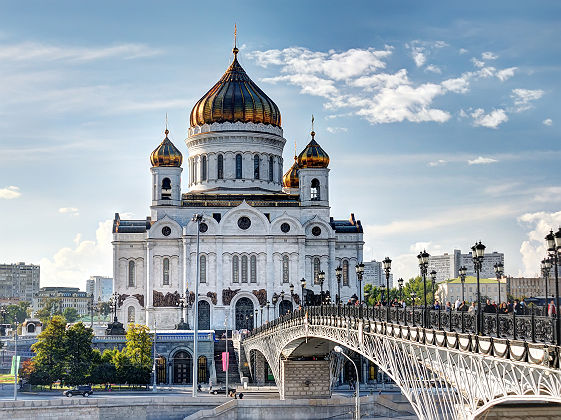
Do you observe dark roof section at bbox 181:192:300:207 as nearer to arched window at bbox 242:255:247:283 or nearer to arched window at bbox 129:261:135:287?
arched window at bbox 242:255:247:283

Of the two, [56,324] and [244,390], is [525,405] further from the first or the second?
[56,324]

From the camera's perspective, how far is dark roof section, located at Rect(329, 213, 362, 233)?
90.9m

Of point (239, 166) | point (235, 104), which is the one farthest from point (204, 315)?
point (235, 104)

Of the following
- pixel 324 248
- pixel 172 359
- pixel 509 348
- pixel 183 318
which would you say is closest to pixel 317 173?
pixel 324 248

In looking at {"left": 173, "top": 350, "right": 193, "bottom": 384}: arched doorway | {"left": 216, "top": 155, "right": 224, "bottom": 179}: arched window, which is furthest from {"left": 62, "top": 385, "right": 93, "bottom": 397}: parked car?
{"left": 216, "top": 155, "right": 224, "bottom": 179}: arched window

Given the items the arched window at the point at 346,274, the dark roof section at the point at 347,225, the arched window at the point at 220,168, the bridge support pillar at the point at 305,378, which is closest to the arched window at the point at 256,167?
the arched window at the point at 220,168

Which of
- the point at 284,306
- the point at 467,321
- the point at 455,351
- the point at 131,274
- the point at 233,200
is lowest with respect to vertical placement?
the point at 455,351

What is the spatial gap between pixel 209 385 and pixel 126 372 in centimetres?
644

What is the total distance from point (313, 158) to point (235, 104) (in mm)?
9717

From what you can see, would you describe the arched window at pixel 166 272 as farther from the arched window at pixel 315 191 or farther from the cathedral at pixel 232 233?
the arched window at pixel 315 191

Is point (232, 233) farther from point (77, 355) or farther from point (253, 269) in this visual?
point (77, 355)

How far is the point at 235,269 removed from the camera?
282ft

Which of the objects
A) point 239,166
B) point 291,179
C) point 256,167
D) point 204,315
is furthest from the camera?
point 291,179

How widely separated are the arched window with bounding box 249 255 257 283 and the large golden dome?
14.4 m
